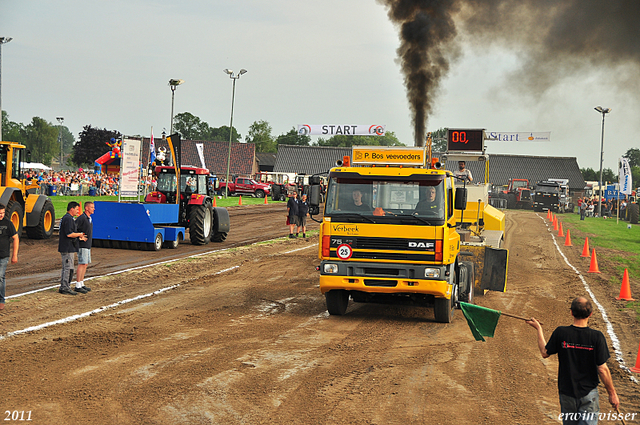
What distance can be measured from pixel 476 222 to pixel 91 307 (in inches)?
348

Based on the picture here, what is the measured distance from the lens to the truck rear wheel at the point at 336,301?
34.5 ft

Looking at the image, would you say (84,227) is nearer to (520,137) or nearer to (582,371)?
(582,371)

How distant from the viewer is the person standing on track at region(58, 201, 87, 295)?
11.5 meters

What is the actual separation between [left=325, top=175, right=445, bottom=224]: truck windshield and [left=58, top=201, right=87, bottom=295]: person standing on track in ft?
16.4

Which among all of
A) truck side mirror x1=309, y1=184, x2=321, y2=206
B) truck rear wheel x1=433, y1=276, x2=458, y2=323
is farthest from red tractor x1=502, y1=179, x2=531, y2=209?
truck side mirror x1=309, y1=184, x2=321, y2=206

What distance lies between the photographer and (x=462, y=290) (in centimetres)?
1129

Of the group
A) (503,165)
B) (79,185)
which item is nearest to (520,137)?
(503,165)

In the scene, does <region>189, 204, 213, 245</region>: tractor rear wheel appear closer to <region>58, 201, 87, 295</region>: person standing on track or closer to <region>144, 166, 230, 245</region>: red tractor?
<region>144, 166, 230, 245</region>: red tractor

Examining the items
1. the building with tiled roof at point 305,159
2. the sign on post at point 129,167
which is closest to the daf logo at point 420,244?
the sign on post at point 129,167

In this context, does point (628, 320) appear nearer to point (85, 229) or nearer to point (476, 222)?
point (476, 222)

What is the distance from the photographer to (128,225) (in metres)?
18.5

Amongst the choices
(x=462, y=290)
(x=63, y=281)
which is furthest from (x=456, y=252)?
(x=63, y=281)

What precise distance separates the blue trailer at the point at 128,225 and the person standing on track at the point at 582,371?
15058 mm

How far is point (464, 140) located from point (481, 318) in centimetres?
1019
